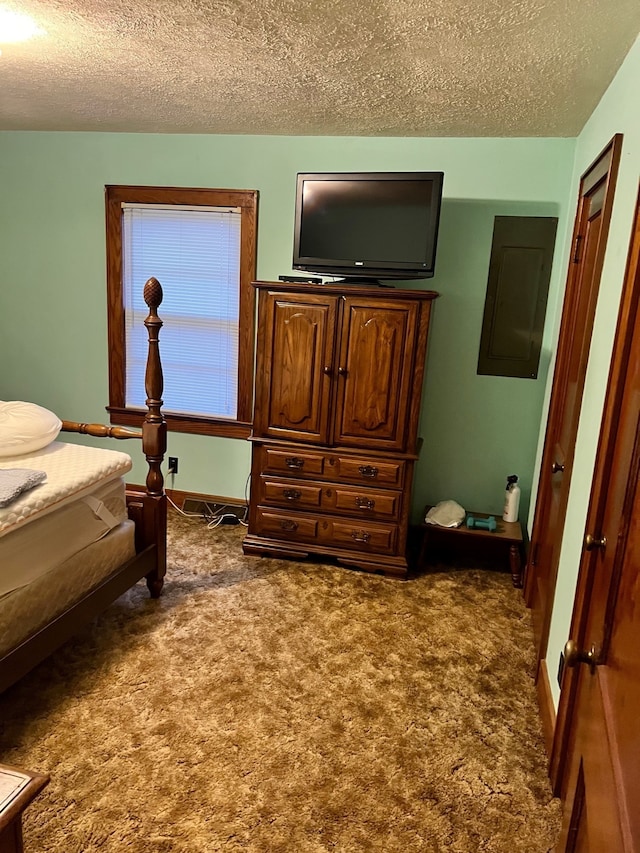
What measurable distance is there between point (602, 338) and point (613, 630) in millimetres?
1139

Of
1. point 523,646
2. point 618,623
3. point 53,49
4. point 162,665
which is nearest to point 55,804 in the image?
point 162,665

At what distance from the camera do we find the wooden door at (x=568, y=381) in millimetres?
2107

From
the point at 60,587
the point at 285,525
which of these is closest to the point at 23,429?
the point at 60,587

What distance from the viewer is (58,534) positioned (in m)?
2.25

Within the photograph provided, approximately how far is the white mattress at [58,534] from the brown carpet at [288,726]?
0.46 metres

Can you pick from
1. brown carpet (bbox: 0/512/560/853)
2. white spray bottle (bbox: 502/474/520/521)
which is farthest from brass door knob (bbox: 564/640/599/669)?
white spray bottle (bbox: 502/474/520/521)

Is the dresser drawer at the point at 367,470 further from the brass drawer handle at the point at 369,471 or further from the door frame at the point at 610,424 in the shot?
the door frame at the point at 610,424

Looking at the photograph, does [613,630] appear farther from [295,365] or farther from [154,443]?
[295,365]

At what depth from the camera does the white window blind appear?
12.2 ft

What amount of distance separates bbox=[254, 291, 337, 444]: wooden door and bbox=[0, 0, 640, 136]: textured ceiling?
94 centimetres

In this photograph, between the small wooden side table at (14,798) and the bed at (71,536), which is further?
the bed at (71,536)

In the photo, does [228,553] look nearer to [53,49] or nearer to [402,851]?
[402,851]

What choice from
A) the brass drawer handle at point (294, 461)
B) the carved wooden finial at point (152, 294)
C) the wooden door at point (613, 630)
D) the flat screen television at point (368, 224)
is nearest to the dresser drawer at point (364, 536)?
the brass drawer handle at point (294, 461)

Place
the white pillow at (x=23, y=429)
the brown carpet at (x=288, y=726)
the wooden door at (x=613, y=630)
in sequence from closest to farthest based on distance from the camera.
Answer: the wooden door at (x=613, y=630) → the brown carpet at (x=288, y=726) → the white pillow at (x=23, y=429)
